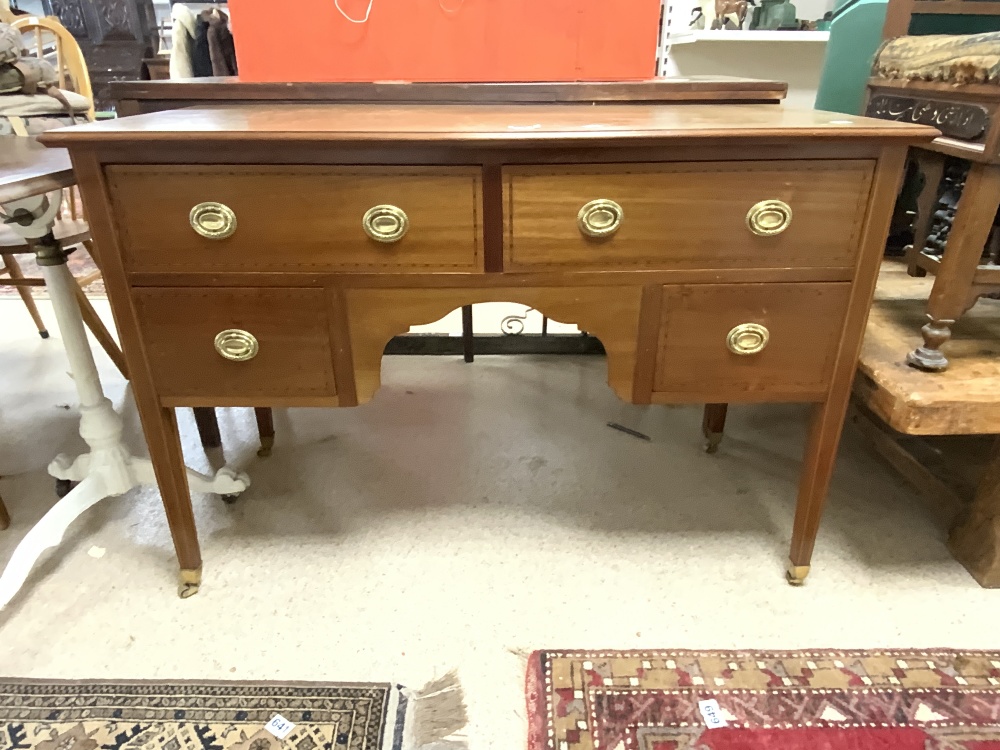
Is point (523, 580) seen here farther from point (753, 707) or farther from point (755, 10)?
point (755, 10)

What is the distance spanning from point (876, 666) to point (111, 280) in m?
1.33

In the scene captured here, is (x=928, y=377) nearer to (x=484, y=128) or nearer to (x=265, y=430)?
(x=484, y=128)

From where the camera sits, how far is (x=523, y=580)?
129 cm

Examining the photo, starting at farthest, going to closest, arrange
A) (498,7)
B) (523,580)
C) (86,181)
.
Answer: (498,7)
(523,580)
(86,181)

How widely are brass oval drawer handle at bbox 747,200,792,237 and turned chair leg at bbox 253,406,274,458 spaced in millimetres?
1189

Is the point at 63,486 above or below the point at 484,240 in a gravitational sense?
below

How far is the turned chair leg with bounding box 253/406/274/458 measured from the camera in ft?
5.44

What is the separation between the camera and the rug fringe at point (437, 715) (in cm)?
99

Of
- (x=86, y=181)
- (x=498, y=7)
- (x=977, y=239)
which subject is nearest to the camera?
(x=86, y=181)

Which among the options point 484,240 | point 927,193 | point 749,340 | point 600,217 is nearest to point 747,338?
point 749,340

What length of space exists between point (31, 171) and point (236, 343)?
0.38 metres

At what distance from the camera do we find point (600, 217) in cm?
99

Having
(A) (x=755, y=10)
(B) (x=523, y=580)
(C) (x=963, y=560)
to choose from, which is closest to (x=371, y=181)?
(B) (x=523, y=580)

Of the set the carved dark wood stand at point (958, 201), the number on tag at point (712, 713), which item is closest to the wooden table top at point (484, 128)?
the carved dark wood stand at point (958, 201)
